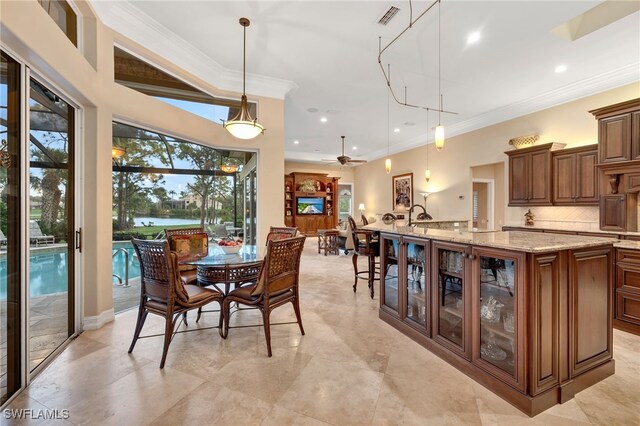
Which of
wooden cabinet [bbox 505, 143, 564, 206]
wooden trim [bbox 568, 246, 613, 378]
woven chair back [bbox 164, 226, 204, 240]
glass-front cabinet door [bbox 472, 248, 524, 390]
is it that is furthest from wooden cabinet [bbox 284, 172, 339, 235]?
wooden trim [bbox 568, 246, 613, 378]

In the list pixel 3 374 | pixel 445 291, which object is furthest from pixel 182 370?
pixel 445 291

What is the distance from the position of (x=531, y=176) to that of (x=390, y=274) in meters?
3.66

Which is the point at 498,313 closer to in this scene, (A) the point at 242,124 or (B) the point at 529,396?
(B) the point at 529,396

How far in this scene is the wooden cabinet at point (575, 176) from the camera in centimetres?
423

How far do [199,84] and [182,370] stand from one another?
12.2 feet

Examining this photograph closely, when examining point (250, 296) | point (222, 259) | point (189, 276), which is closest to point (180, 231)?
point (189, 276)

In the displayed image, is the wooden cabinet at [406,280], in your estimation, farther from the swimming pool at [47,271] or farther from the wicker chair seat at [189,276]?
the swimming pool at [47,271]

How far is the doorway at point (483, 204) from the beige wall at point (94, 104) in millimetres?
6876

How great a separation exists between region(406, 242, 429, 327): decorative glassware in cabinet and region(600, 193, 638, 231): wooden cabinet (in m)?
2.90

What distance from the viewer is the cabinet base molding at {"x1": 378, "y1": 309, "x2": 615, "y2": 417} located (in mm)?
1774

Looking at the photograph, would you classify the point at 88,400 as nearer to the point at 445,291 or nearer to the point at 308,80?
the point at 445,291

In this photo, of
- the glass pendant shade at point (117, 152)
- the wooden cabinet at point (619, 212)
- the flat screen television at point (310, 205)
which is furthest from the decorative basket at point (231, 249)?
the flat screen television at point (310, 205)

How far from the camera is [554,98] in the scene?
5.00 metres

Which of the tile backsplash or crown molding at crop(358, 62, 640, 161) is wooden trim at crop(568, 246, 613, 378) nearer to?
the tile backsplash
